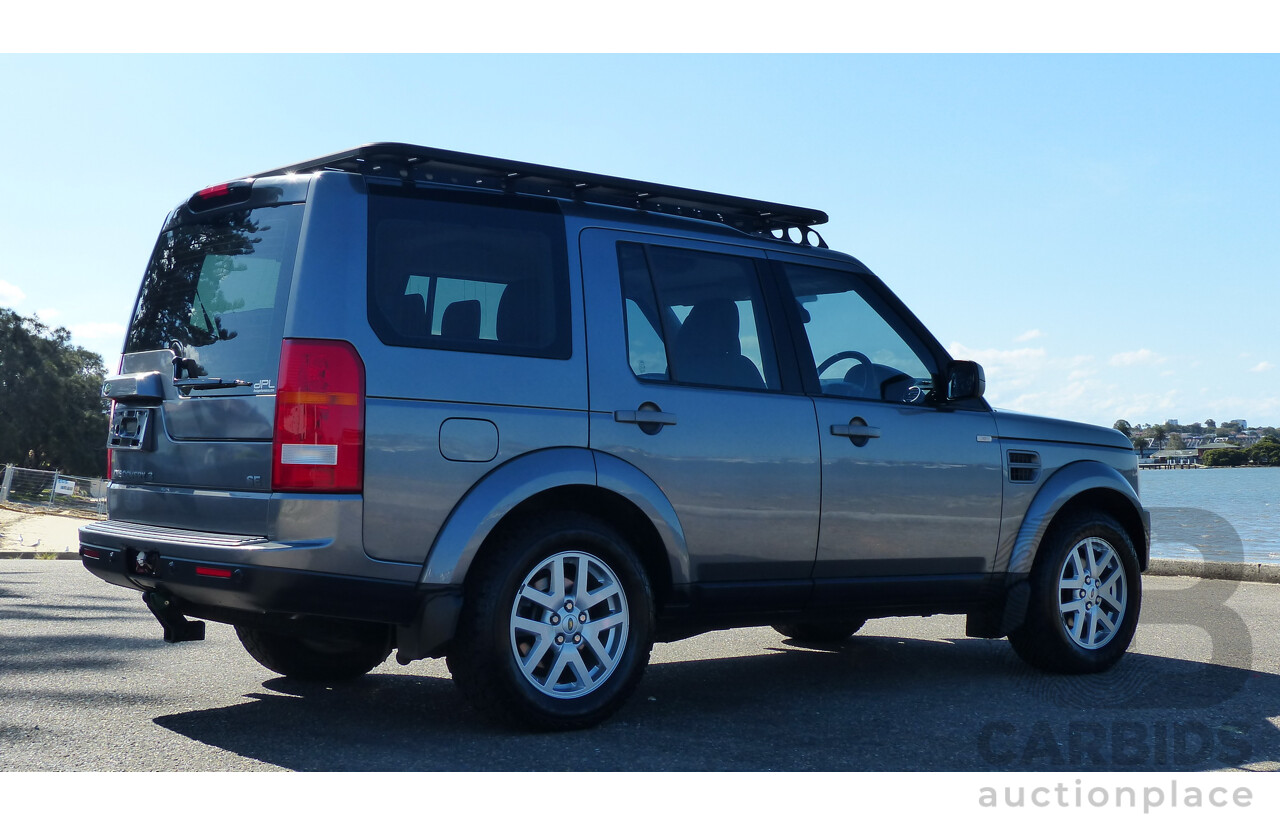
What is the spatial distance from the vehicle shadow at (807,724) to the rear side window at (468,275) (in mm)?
1470

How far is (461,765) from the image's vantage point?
4023 millimetres

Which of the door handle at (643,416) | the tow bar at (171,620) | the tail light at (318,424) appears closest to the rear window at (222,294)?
the tail light at (318,424)

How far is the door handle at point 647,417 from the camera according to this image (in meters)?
4.80

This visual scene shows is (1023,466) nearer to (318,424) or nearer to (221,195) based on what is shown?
(318,424)

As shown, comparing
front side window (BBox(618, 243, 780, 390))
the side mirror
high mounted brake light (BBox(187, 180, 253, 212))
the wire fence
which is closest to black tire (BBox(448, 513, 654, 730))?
front side window (BBox(618, 243, 780, 390))

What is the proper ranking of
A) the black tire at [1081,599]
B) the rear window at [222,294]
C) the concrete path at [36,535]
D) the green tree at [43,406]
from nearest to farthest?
the rear window at [222,294] → the black tire at [1081,599] → the concrete path at [36,535] → the green tree at [43,406]

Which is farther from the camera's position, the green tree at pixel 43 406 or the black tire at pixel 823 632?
the green tree at pixel 43 406

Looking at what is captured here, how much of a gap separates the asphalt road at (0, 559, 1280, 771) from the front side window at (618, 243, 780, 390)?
1.46 meters

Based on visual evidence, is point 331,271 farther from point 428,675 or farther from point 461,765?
point 428,675

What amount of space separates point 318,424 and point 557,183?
60.8 inches

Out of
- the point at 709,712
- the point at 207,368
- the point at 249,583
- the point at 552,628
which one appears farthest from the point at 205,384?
the point at 709,712

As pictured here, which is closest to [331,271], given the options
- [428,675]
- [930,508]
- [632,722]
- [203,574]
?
[203,574]

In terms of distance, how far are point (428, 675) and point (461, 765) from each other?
87.3 inches

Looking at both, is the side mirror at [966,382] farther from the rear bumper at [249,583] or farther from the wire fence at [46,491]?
the wire fence at [46,491]
